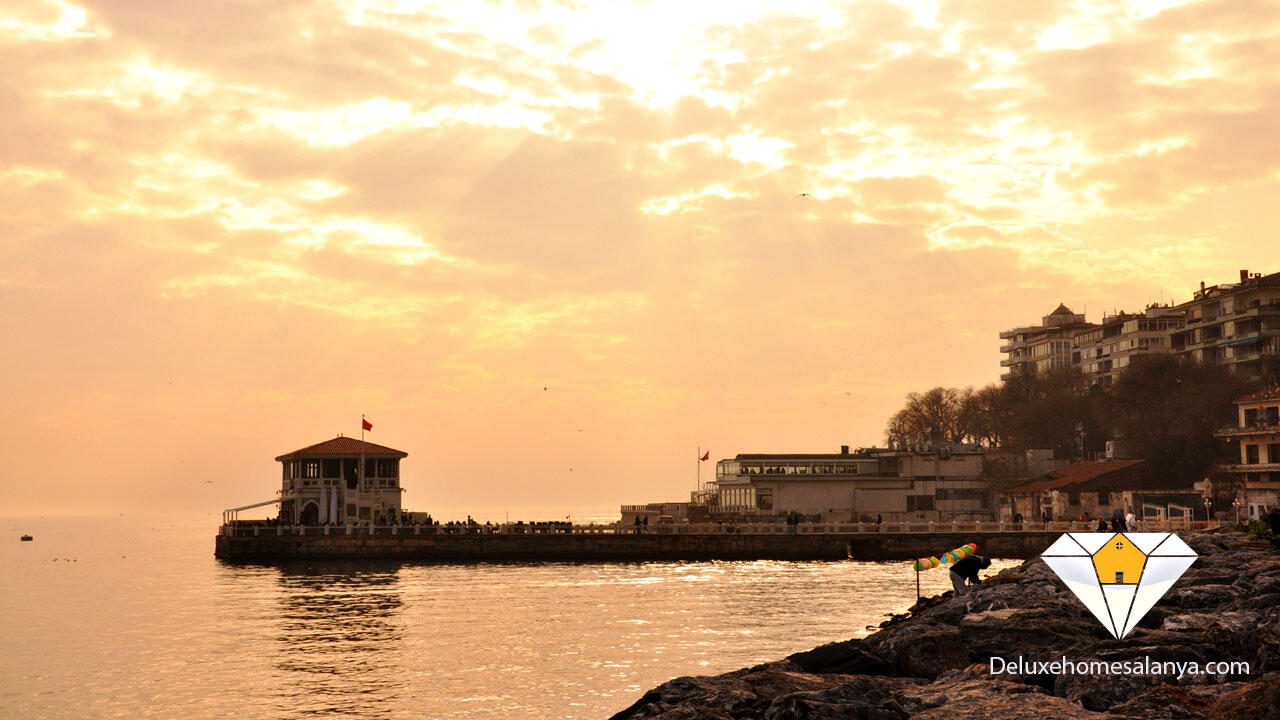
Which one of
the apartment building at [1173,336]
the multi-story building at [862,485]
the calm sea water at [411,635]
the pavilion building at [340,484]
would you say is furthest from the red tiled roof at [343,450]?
the apartment building at [1173,336]

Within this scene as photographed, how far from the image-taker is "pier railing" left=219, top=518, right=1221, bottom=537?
280ft

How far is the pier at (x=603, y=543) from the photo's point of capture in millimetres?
84875

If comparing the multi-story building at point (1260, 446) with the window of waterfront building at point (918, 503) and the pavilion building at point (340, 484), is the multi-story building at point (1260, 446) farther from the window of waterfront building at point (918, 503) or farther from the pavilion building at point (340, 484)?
the pavilion building at point (340, 484)

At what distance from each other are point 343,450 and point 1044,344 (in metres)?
122

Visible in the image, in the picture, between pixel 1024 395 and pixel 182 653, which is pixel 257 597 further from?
pixel 1024 395

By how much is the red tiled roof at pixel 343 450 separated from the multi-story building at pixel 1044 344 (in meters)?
102

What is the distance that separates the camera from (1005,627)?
23125 mm

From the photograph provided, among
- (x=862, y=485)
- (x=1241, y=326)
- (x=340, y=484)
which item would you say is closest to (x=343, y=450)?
(x=340, y=484)

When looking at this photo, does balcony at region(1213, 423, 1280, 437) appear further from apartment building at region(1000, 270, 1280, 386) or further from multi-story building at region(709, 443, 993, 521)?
apartment building at region(1000, 270, 1280, 386)

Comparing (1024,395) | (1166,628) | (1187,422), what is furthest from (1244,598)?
(1024,395)

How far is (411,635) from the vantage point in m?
44.8

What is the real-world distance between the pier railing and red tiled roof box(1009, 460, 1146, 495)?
10.2 metres

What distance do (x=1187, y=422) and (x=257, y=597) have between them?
89222mm

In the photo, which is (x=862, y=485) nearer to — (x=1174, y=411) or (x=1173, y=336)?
(x=1174, y=411)
